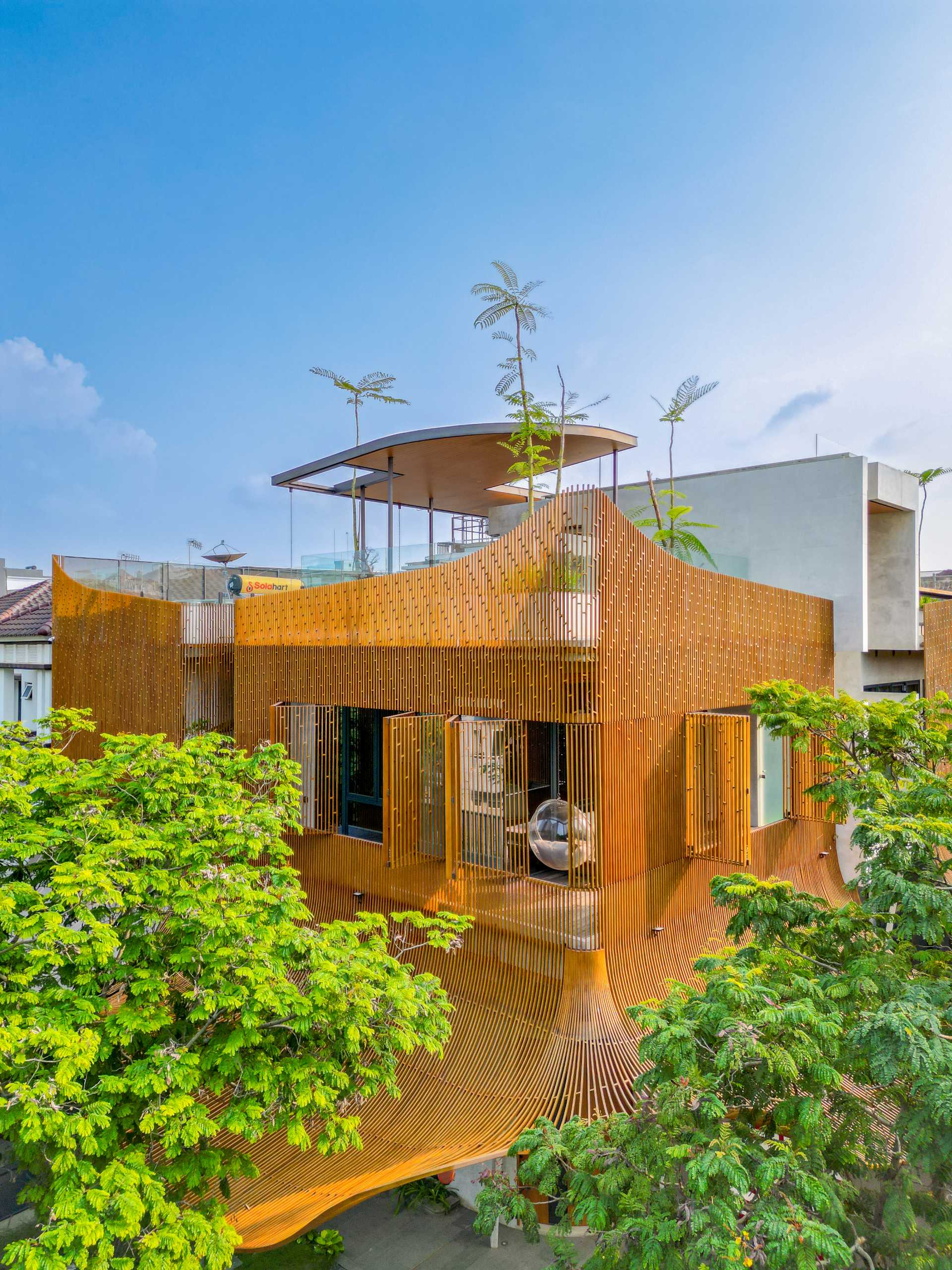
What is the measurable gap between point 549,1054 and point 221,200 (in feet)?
90.8

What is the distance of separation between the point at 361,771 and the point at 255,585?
16.5ft

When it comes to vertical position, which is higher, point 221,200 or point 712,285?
point 221,200

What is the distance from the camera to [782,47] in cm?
1303

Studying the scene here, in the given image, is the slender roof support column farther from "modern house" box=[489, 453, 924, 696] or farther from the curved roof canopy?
"modern house" box=[489, 453, 924, 696]

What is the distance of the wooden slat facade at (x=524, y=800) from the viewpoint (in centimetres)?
794

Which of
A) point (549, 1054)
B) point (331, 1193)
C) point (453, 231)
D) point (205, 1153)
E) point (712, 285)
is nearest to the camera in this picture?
point (205, 1153)

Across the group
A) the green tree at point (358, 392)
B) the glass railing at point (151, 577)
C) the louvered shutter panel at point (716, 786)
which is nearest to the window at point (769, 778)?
the louvered shutter panel at point (716, 786)

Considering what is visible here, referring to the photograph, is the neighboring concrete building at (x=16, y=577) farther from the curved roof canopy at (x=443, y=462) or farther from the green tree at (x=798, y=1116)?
the green tree at (x=798, y=1116)

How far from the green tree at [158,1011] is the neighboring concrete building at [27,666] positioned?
13.1 meters

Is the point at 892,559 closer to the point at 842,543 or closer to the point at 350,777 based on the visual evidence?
the point at 842,543

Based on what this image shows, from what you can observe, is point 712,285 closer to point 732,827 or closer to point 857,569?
point 857,569

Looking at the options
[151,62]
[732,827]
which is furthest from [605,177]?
[732,827]

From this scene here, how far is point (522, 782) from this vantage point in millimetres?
9352

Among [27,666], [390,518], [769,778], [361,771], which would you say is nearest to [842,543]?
[769,778]
